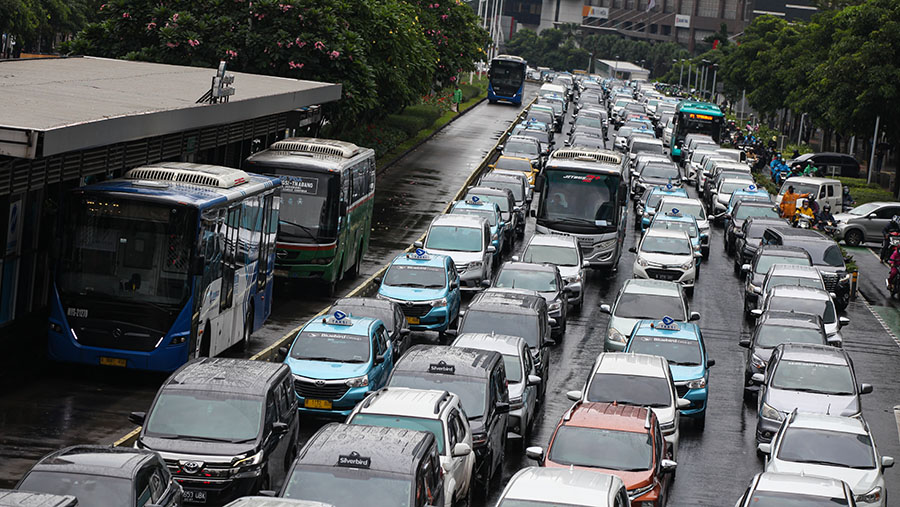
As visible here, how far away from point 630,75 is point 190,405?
173 metres

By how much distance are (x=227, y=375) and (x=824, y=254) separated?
939 inches

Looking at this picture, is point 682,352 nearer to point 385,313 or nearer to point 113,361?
point 385,313

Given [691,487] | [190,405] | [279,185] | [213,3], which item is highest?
[213,3]

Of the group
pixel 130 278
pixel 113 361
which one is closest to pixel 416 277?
pixel 130 278

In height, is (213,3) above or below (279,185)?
above

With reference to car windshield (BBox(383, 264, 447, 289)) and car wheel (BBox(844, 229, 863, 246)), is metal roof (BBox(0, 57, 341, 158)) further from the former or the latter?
car wheel (BBox(844, 229, 863, 246))

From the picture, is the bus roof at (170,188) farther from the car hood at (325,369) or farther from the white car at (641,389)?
the white car at (641,389)

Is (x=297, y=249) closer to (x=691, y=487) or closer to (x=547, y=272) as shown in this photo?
(x=547, y=272)

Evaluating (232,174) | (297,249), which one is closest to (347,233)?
(297,249)

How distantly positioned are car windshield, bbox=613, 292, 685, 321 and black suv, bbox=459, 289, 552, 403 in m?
2.88

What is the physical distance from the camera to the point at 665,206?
43312 millimetres

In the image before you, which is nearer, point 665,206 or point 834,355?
point 834,355

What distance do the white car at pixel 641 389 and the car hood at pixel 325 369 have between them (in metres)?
3.25

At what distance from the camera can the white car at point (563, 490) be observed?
1278cm
